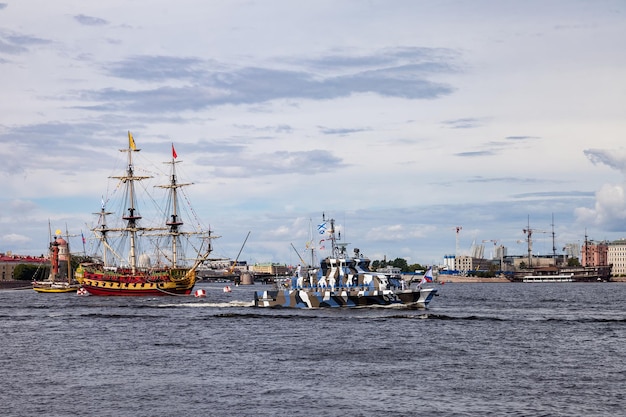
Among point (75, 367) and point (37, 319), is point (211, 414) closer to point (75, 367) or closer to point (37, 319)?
point (75, 367)

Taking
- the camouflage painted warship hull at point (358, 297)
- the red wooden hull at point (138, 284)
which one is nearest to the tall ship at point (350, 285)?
the camouflage painted warship hull at point (358, 297)

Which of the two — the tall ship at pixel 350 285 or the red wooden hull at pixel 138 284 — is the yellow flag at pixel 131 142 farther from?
the tall ship at pixel 350 285

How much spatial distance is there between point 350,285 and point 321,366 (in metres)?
45.6

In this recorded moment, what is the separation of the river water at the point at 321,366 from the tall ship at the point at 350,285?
524cm

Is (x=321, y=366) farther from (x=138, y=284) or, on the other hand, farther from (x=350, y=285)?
(x=138, y=284)

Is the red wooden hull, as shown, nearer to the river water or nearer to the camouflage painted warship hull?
the camouflage painted warship hull

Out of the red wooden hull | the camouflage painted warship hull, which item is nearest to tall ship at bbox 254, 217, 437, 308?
the camouflage painted warship hull

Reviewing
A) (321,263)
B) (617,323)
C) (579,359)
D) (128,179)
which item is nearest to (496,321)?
(617,323)

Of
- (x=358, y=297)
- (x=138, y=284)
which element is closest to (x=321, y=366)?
(x=358, y=297)

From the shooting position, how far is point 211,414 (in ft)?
131

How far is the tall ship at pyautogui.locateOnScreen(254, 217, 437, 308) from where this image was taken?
327 feet

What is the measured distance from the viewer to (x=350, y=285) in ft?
331

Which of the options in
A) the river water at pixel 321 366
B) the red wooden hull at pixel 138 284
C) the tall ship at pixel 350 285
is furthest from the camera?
the red wooden hull at pixel 138 284

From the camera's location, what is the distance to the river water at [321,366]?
1649 inches
